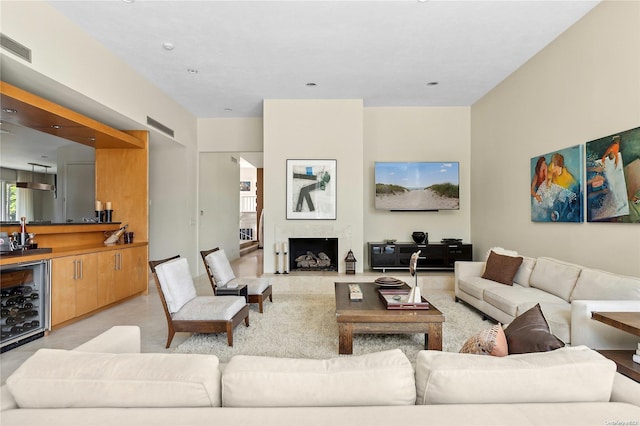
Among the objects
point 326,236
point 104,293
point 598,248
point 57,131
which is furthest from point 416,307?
point 57,131

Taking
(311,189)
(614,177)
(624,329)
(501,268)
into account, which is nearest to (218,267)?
(311,189)

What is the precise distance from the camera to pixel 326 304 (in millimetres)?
4410

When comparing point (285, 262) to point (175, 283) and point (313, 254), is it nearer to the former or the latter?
point (313, 254)

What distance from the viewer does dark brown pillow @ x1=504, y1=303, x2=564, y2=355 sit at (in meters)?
1.38

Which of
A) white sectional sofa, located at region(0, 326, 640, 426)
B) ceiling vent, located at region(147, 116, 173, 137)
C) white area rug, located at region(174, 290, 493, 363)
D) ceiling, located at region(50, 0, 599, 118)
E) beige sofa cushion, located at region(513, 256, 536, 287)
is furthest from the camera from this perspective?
ceiling vent, located at region(147, 116, 173, 137)

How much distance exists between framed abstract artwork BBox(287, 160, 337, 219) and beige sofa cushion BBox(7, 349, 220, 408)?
4571 millimetres

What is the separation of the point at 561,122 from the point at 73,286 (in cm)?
589

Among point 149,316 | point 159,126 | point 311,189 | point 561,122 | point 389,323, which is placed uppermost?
point 159,126

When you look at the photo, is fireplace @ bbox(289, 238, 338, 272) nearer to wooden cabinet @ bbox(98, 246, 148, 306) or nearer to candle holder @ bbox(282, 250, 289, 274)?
candle holder @ bbox(282, 250, 289, 274)

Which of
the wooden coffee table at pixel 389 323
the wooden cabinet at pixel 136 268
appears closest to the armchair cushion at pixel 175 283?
the wooden coffee table at pixel 389 323

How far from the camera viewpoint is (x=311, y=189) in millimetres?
5555

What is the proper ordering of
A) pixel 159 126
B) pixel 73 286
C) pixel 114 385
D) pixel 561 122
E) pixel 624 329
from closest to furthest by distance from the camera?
pixel 114 385, pixel 624 329, pixel 73 286, pixel 561 122, pixel 159 126

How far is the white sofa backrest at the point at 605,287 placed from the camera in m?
2.52

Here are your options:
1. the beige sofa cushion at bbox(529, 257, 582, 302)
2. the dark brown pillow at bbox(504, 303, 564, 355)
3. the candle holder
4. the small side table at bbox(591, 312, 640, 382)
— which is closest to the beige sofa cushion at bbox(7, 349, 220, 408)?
the dark brown pillow at bbox(504, 303, 564, 355)
